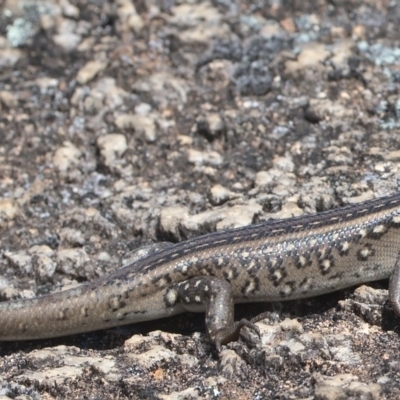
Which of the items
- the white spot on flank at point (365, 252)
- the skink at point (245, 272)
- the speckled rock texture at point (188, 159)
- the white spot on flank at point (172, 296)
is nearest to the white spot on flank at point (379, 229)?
the skink at point (245, 272)

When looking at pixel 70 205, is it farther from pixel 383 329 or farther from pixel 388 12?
pixel 388 12

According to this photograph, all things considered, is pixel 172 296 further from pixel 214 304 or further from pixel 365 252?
pixel 365 252

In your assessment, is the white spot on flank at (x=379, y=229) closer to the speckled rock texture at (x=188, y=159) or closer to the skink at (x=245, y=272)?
the skink at (x=245, y=272)

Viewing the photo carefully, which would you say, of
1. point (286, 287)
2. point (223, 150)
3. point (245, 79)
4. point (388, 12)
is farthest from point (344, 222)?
point (388, 12)

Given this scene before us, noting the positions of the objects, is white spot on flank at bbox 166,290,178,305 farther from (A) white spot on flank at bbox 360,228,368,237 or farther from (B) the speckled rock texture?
(A) white spot on flank at bbox 360,228,368,237

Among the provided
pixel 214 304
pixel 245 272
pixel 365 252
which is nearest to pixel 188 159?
pixel 245 272
